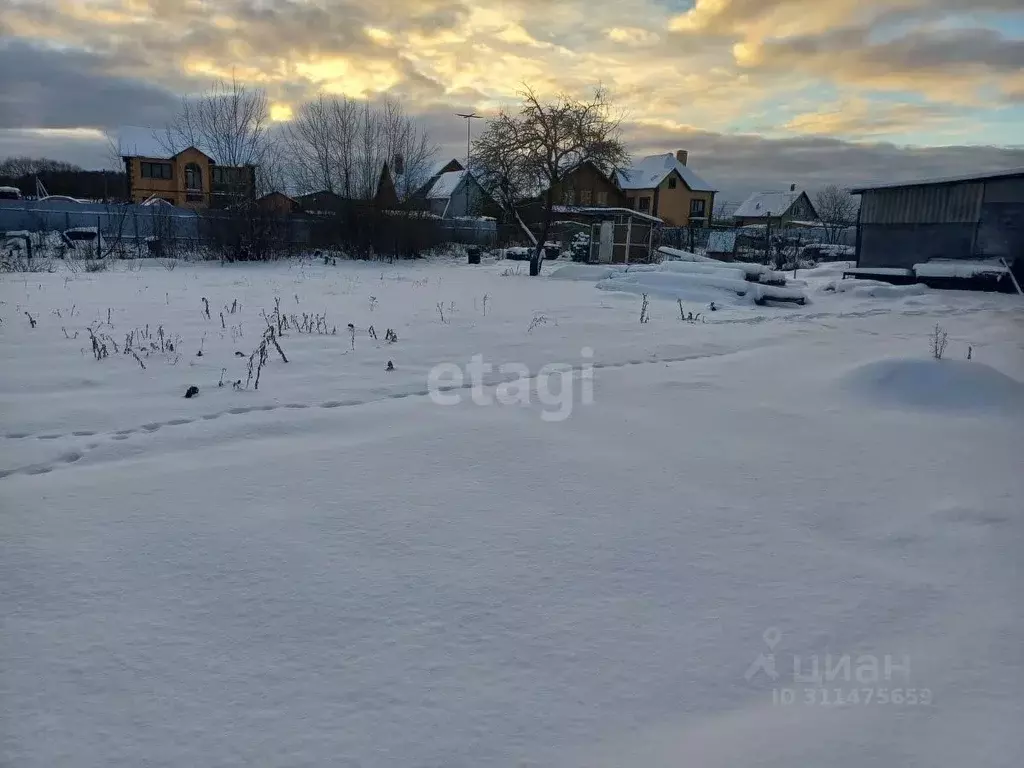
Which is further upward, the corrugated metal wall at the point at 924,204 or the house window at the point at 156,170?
the house window at the point at 156,170

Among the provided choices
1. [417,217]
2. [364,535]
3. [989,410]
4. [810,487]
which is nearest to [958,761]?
[810,487]

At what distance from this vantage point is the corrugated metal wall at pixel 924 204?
16594 mm

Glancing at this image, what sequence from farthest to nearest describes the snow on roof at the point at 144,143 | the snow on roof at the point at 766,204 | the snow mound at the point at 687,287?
the snow on roof at the point at 766,204 < the snow on roof at the point at 144,143 < the snow mound at the point at 687,287

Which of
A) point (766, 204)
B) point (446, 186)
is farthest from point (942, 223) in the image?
point (766, 204)

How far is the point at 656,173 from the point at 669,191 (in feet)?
5.44

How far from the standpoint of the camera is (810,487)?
3.63 metres

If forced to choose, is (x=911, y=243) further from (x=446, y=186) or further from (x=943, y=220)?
(x=446, y=186)

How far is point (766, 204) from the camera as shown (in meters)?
55.9

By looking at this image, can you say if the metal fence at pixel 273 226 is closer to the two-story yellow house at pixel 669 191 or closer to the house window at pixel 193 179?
the house window at pixel 193 179

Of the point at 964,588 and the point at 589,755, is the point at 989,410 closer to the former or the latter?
the point at 964,588

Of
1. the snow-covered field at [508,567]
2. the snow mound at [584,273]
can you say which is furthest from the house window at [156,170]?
the snow-covered field at [508,567]

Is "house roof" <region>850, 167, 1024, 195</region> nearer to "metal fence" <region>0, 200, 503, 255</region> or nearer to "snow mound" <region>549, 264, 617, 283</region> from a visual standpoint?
"snow mound" <region>549, 264, 617, 283</region>

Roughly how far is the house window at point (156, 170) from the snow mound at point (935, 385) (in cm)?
4519

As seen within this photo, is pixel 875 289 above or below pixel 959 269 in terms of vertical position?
below
